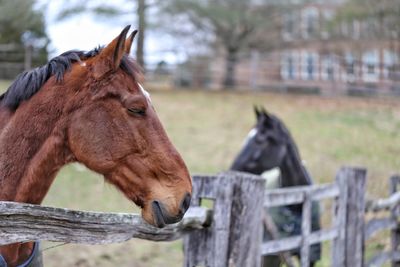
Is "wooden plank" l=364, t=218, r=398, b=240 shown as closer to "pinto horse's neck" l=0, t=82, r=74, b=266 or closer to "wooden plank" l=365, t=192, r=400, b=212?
"wooden plank" l=365, t=192, r=400, b=212

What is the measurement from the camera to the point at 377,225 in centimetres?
555

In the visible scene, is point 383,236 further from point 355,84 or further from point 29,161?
point 355,84

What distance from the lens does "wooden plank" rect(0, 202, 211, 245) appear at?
2248mm

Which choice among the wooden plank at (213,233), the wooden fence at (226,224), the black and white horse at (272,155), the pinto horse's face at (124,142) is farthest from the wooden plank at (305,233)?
the pinto horse's face at (124,142)

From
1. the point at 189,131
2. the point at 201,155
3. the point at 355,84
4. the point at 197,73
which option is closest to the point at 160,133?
the point at 201,155

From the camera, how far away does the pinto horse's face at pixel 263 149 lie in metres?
5.65

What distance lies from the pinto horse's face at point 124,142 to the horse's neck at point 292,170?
132 inches

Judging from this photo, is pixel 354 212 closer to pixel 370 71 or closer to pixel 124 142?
pixel 124 142

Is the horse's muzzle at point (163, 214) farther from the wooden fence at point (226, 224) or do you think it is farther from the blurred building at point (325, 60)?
the blurred building at point (325, 60)

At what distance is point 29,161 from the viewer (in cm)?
245

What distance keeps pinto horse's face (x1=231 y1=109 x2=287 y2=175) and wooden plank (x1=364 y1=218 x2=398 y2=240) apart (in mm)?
1029

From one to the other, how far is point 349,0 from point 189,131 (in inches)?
421

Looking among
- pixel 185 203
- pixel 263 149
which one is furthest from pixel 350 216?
pixel 185 203

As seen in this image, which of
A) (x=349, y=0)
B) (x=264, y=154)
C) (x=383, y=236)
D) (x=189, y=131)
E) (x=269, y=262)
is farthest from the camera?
(x=349, y=0)
